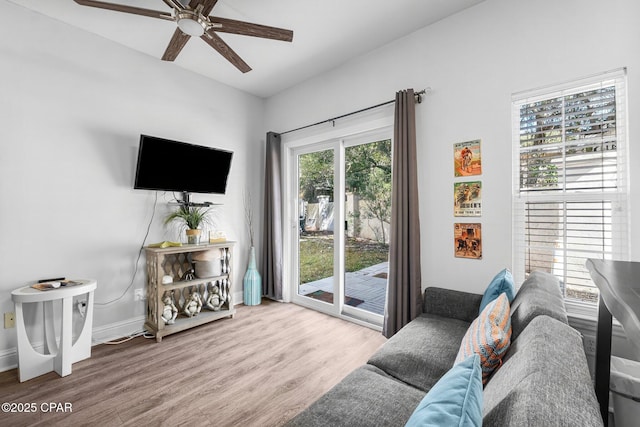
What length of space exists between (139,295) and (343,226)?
89.9 inches

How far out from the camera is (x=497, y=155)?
2105 mm

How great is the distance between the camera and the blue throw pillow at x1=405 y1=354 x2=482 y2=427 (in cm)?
64

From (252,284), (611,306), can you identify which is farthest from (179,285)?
(611,306)

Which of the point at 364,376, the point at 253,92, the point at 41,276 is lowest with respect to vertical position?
the point at 364,376

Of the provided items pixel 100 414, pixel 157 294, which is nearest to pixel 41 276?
pixel 157 294

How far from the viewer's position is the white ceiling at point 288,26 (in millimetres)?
2205

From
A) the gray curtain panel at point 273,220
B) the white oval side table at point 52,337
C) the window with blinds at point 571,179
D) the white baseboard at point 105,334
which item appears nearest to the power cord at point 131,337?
the white baseboard at point 105,334

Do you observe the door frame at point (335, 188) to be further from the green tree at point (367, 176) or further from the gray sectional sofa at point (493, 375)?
the gray sectional sofa at point (493, 375)

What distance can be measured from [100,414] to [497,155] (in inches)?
125

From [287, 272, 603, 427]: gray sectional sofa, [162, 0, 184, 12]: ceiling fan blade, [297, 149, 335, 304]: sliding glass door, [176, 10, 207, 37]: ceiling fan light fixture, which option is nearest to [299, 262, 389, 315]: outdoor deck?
[297, 149, 335, 304]: sliding glass door

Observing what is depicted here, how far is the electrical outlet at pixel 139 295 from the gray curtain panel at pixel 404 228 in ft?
8.18

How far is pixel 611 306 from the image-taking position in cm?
74

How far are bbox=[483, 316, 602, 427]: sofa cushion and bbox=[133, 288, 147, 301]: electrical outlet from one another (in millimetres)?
3114

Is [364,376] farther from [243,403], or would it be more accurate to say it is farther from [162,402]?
[162,402]
